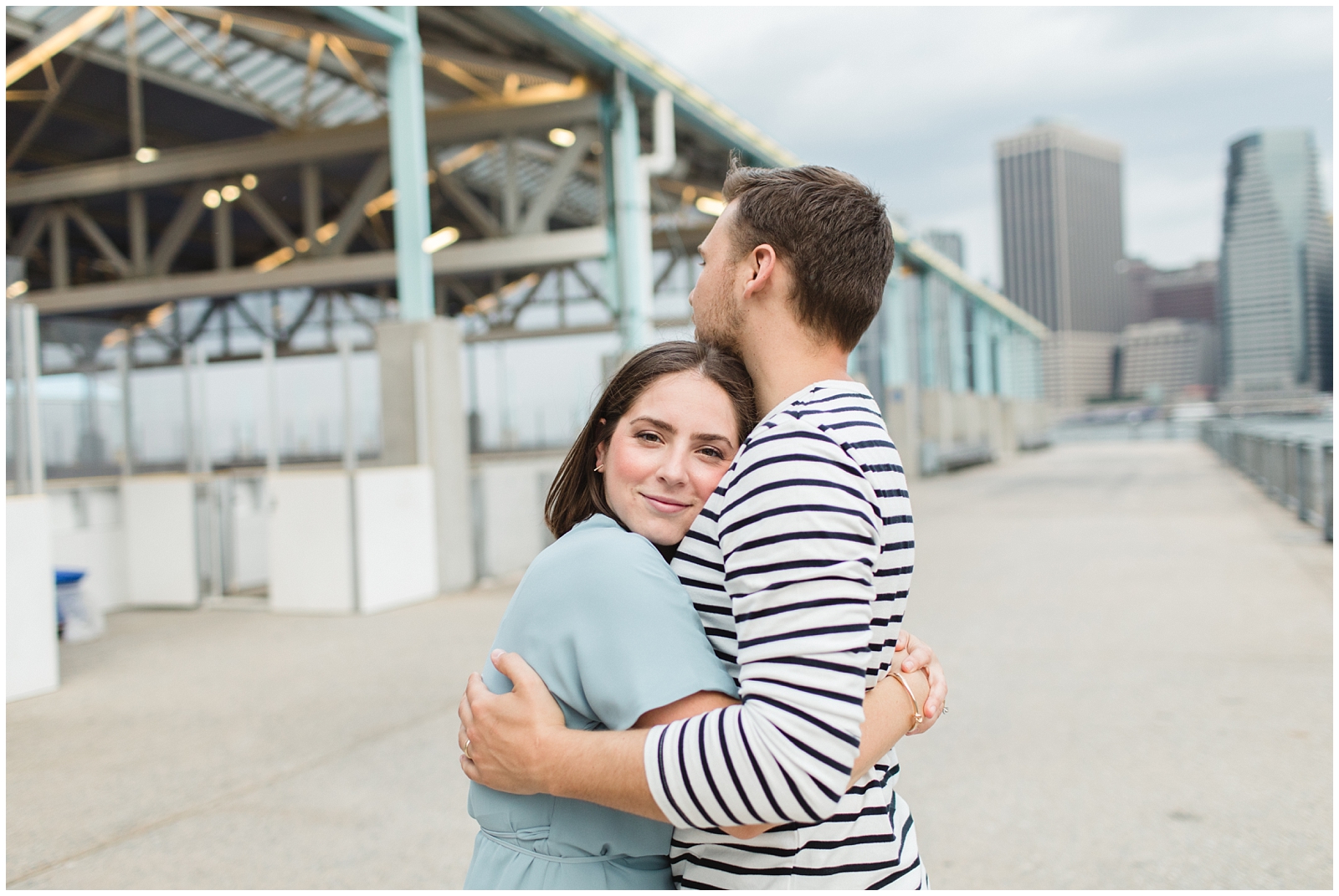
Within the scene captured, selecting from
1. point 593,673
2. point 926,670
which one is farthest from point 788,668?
point 926,670

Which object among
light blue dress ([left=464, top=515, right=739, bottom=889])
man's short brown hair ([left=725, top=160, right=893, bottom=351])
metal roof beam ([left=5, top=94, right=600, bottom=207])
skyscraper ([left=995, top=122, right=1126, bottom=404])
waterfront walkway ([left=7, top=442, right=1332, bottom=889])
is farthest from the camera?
skyscraper ([left=995, top=122, right=1126, bottom=404])

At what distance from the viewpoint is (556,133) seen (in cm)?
1502

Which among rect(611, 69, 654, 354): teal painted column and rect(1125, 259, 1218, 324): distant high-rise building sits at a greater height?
rect(1125, 259, 1218, 324): distant high-rise building

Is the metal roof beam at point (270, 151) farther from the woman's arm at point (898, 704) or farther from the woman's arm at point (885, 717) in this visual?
the woman's arm at point (885, 717)

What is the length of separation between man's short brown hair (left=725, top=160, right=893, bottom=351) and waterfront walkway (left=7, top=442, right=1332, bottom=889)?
2.53 metres

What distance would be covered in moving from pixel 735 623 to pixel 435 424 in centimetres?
879

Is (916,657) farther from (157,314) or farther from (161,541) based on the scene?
(157,314)

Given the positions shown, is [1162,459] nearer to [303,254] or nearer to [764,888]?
[303,254]

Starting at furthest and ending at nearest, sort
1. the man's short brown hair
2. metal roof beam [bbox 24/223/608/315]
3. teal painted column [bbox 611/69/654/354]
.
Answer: metal roof beam [bbox 24/223/608/315] < teal painted column [bbox 611/69/654/354] < the man's short brown hair

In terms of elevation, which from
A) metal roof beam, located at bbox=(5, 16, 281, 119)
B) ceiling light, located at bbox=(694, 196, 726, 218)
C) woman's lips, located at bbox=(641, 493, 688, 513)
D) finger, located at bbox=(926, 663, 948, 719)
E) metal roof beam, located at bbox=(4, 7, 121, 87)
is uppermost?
metal roof beam, located at bbox=(5, 16, 281, 119)

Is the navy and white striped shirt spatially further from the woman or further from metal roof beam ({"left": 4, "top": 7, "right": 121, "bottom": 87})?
metal roof beam ({"left": 4, "top": 7, "right": 121, "bottom": 87})

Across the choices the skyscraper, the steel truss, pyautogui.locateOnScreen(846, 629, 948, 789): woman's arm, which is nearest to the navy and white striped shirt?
pyautogui.locateOnScreen(846, 629, 948, 789): woman's arm

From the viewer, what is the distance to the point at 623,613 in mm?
1238

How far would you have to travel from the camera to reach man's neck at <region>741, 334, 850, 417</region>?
55.6 inches
